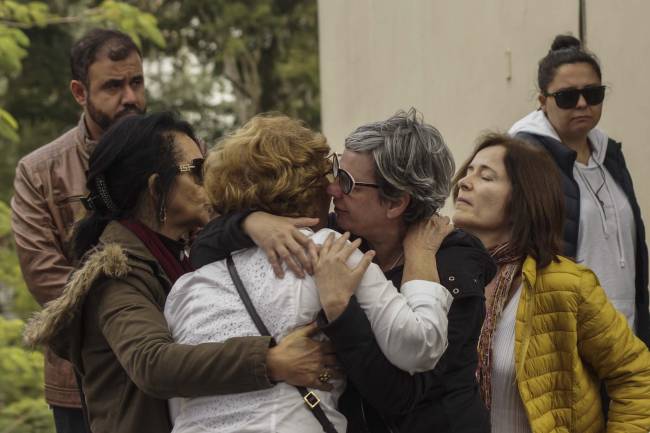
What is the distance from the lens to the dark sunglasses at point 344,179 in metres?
3.10

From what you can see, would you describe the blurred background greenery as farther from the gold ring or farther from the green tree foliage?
the gold ring

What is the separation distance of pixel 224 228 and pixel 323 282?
0.34 meters

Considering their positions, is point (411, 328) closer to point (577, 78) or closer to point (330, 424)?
point (330, 424)

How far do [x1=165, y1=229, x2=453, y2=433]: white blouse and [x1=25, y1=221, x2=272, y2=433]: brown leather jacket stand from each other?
50 mm

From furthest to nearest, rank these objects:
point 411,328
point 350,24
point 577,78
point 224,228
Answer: point 350,24
point 577,78
point 224,228
point 411,328

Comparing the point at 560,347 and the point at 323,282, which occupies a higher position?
the point at 323,282

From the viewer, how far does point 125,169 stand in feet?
11.1

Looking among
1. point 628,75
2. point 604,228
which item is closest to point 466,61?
point 628,75

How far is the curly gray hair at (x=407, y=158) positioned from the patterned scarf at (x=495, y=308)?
87 cm

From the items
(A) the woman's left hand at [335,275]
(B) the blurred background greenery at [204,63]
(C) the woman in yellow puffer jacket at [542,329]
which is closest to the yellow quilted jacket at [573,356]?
(C) the woman in yellow puffer jacket at [542,329]

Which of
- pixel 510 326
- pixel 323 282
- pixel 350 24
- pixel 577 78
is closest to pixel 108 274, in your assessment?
A: pixel 323 282

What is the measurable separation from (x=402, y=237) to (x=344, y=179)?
27cm

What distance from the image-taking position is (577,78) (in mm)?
5605

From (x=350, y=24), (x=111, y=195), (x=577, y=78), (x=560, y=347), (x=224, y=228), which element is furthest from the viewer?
(x=350, y=24)
